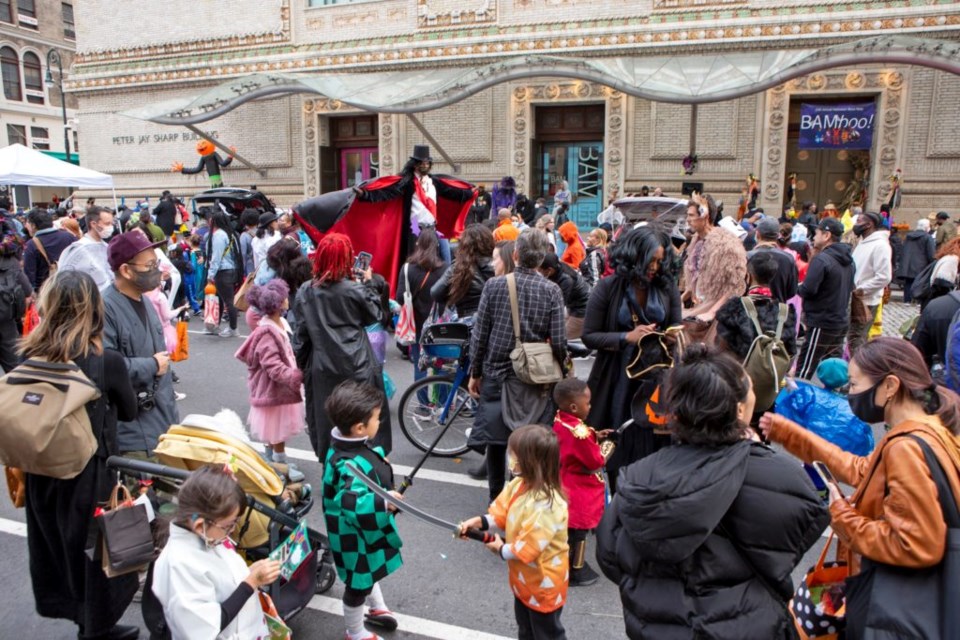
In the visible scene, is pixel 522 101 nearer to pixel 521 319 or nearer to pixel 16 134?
pixel 521 319

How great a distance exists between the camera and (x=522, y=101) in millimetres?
19516

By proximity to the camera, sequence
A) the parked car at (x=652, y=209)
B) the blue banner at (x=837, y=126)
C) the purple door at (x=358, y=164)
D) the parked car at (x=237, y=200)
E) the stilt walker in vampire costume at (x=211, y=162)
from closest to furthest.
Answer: the parked car at (x=652, y=209)
the parked car at (x=237, y=200)
the blue banner at (x=837, y=126)
the stilt walker in vampire costume at (x=211, y=162)
the purple door at (x=358, y=164)

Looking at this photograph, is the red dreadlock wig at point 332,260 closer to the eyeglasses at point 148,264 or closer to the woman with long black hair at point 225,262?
the eyeglasses at point 148,264

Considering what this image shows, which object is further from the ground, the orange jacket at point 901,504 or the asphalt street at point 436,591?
the orange jacket at point 901,504

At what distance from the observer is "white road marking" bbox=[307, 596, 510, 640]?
11.3 feet

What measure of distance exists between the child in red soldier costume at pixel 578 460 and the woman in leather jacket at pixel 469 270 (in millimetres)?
2035

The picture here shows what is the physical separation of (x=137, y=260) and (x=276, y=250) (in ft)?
9.63

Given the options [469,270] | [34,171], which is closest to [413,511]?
[469,270]

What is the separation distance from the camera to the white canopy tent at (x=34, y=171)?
14195 millimetres

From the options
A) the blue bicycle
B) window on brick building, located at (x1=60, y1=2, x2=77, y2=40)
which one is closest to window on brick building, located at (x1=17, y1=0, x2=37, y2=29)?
window on brick building, located at (x1=60, y1=2, x2=77, y2=40)

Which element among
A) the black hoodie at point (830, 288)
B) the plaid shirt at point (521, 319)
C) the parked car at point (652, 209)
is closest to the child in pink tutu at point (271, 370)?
the plaid shirt at point (521, 319)

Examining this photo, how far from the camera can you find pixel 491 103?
19.8 m

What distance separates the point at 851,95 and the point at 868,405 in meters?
17.5

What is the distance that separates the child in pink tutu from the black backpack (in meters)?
3.04
